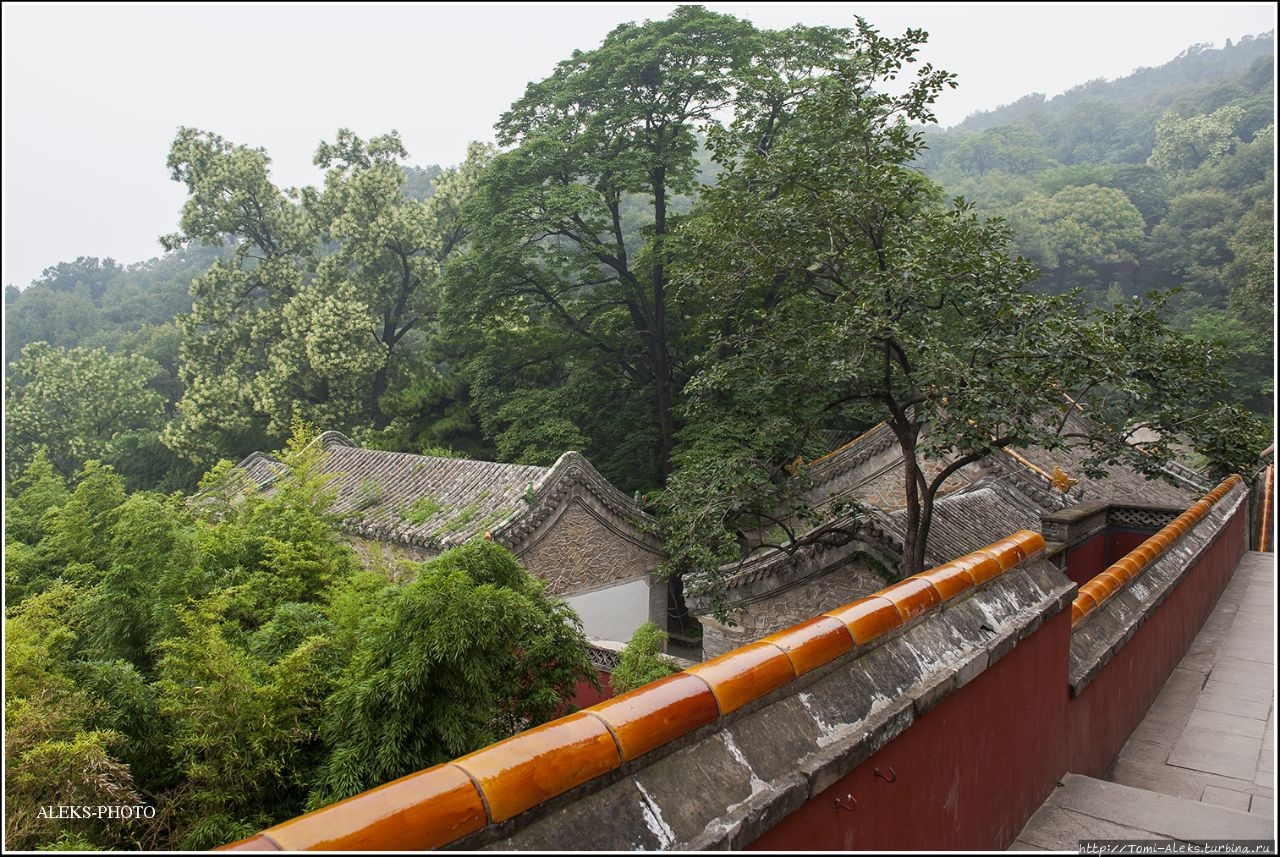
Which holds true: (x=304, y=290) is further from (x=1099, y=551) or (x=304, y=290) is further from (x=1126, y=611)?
(x=1126, y=611)

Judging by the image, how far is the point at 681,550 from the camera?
27.0 ft

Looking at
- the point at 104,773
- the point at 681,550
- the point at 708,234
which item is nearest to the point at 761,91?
the point at 708,234

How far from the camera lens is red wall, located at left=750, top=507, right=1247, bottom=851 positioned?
2.07m

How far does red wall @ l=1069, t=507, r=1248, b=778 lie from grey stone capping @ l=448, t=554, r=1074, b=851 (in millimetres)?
1585

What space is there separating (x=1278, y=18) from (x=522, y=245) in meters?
15.6

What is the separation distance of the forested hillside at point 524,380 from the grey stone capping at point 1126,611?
110cm

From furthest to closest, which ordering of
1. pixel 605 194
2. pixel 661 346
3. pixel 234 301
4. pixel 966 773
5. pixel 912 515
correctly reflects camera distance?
pixel 234 301 < pixel 661 346 < pixel 605 194 < pixel 912 515 < pixel 966 773

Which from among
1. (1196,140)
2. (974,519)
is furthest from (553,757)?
(1196,140)

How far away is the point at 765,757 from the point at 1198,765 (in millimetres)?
4110

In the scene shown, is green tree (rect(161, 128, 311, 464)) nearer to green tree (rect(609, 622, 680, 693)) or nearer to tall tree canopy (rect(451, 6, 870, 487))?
tall tree canopy (rect(451, 6, 870, 487))

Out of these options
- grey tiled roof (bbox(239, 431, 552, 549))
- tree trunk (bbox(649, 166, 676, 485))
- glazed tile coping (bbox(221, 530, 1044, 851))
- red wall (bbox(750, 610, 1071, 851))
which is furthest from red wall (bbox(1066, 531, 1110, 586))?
glazed tile coping (bbox(221, 530, 1044, 851))

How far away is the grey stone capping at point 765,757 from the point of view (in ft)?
5.07

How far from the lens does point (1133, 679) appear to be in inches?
193

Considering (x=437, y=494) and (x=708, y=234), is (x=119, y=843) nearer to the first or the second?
(x=708, y=234)
